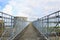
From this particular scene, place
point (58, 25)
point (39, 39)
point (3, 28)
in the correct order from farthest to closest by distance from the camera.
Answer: point (39, 39) < point (3, 28) < point (58, 25)

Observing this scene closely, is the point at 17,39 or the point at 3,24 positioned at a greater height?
the point at 3,24

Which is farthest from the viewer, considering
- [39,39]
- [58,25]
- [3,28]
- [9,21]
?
[39,39]

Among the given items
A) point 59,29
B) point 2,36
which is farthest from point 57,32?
point 2,36

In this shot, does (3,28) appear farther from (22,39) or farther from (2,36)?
(22,39)

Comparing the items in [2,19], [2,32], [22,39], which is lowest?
[22,39]

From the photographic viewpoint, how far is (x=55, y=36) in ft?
18.8

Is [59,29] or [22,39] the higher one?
[59,29]

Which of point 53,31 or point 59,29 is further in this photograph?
point 53,31

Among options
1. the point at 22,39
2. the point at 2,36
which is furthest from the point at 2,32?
the point at 22,39

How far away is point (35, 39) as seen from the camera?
7.74m

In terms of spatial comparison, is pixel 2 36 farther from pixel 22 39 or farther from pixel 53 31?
pixel 22 39

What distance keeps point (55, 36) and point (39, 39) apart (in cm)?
198

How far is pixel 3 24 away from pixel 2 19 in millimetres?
286

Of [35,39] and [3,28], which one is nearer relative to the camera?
[3,28]
